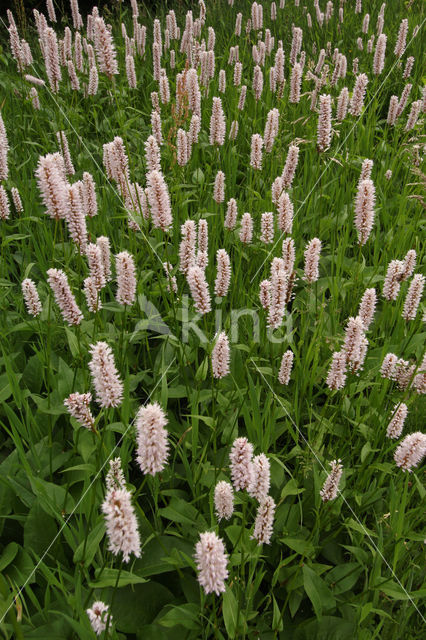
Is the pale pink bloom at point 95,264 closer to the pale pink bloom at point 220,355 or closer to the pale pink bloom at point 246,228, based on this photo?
the pale pink bloom at point 220,355

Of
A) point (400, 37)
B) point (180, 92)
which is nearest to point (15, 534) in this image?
point (180, 92)

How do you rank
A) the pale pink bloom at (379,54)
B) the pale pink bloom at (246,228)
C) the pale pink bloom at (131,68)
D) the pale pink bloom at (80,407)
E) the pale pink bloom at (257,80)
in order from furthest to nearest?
the pale pink bloom at (257,80)
the pale pink bloom at (131,68)
the pale pink bloom at (379,54)
the pale pink bloom at (246,228)
the pale pink bloom at (80,407)

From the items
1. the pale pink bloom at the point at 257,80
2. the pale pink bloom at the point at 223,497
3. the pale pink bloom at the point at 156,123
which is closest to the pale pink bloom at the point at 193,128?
the pale pink bloom at the point at 156,123

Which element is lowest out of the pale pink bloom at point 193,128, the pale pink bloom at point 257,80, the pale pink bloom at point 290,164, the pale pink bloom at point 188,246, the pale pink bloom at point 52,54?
the pale pink bloom at point 188,246

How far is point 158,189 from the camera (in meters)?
2.13

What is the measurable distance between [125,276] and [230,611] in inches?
45.7

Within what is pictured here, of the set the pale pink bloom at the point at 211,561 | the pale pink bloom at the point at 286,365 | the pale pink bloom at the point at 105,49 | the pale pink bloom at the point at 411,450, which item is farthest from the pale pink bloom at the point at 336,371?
the pale pink bloom at the point at 105,49

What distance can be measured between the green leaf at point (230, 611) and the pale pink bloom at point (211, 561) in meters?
0.38

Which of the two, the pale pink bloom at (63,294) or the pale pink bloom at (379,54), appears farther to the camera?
the pale pink bloom at (379,54)

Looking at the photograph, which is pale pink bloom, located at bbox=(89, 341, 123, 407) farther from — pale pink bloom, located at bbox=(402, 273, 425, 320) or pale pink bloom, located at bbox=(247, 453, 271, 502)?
A: pale pink bloom, located at bbox=(402, 273, 425, 320)

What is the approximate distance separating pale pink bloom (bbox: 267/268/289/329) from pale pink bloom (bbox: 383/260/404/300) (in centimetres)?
61

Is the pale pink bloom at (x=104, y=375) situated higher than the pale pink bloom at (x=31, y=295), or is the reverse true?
the pale pink bloom at (x=104, y=375)

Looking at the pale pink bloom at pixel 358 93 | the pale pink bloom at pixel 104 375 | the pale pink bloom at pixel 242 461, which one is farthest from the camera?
the pale pink bloom at pixel 358 93

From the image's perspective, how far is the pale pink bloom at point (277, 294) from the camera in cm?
193
